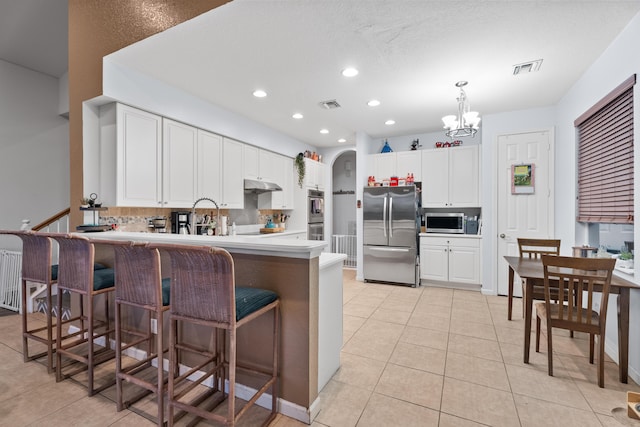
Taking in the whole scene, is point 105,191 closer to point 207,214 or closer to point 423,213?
point 207,214

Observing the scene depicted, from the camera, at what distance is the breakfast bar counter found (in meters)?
1.74

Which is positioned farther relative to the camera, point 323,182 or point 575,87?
point 323,182

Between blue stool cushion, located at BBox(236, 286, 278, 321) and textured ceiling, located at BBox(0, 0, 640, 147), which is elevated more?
textured ceiling, located at BBox(0, 0, 640, 147)

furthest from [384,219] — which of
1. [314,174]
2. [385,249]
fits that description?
[314,174]

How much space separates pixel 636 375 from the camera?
2100mm

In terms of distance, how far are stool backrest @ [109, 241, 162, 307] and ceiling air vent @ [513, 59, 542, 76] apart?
3516 mm

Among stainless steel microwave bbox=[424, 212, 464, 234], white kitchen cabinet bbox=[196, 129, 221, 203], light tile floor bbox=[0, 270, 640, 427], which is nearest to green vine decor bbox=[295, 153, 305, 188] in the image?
white kitchen cabinet bbox=[196, 129, 221, 203]

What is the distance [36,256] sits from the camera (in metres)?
2.32

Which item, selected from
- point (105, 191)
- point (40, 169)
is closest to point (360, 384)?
point (105, 191)

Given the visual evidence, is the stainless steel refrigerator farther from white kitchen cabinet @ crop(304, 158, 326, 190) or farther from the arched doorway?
the arched doorway

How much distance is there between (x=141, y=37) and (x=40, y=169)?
436cm

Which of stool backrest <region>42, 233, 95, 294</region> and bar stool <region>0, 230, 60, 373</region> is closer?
stool backrest <region>42, 233, 95, 294</region>

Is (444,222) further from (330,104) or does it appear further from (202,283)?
(202,283)

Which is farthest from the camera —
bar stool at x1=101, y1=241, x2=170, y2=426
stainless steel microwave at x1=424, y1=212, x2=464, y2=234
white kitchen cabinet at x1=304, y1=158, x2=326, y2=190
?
white kitchen cabinet at x1=304, y1=158, x2=326, y2=190
